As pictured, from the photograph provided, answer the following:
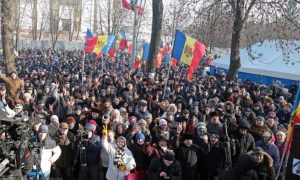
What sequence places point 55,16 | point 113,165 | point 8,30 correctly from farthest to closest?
point 55,16 < point 8,30 < point 113,165

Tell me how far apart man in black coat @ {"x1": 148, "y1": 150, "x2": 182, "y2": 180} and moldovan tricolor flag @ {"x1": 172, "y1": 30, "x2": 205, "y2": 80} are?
595cm

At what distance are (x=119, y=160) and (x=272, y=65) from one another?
1471 centimetres

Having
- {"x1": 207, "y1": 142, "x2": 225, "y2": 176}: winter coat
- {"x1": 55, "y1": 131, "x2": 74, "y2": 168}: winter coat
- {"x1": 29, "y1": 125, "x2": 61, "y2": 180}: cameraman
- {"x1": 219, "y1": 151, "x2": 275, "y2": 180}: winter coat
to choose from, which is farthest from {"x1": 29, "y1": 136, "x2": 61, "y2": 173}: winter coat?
{"x1": 219, "y1": 151, "x2": 275, "y2": 180}: winter coat

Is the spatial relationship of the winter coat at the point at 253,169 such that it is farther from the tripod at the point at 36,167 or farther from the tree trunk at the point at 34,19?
the tree trunk at the point at 34,19

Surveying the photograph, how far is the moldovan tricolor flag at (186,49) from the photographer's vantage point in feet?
39.3

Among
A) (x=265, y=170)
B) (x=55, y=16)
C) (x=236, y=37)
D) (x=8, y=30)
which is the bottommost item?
(x=265, y=170)

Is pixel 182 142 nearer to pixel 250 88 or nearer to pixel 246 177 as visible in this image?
pixel 246 177

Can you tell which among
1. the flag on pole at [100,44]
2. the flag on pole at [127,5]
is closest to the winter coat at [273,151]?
the flag on pole at [100,44]

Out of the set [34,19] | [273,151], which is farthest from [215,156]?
[34,19]

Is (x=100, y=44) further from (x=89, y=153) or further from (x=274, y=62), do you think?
(x=89, y=153)

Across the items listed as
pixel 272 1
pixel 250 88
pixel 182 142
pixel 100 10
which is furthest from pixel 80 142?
pixel 100 10

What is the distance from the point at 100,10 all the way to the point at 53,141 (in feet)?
139

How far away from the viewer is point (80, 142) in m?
7.19

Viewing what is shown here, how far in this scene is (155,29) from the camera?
1777cm
